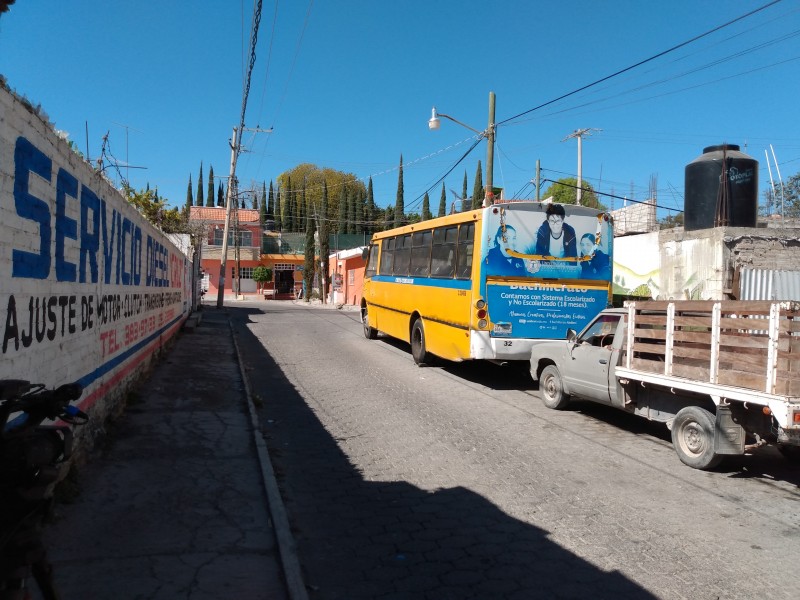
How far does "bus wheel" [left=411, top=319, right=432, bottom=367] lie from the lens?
13.1 metres

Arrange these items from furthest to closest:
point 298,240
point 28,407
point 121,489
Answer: point 298,240, point 121,489, point 28,407

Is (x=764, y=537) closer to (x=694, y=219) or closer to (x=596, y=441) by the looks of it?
(x=596, y=441)

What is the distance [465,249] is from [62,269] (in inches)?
287

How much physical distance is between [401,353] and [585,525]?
1080cm

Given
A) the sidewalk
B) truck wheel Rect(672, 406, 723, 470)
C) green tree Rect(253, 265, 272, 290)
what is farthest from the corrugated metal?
green tree Rect(253, 265, 272, 290)

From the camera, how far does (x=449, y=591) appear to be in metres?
3.73

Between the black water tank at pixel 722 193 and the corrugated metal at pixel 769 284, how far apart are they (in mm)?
2636

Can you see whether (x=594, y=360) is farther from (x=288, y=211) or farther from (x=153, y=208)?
(x=288, y=211)

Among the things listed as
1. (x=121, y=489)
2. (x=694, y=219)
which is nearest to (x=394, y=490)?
(x=121, y=489)

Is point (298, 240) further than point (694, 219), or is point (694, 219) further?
point (298, 240)

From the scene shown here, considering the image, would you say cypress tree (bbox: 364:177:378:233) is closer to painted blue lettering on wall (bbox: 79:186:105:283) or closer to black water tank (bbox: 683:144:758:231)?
black water tank (bbox: 683:144:758:231)

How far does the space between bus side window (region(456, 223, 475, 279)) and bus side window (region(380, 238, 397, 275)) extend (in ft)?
15.2

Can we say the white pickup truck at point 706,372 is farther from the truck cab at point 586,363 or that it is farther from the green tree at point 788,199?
the green tree at point 788,199

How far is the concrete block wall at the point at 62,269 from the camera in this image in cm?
392
